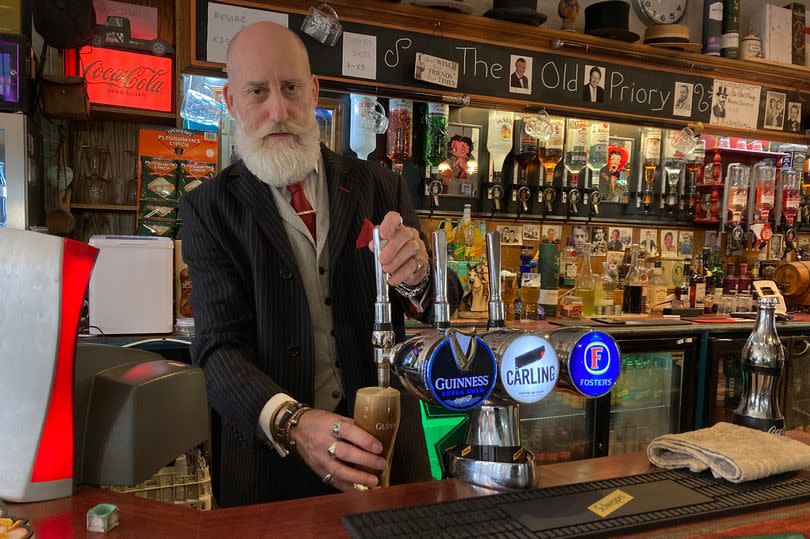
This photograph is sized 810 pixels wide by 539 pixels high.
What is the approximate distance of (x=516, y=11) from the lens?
3516mm

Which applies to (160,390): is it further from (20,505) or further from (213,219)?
(213,219)

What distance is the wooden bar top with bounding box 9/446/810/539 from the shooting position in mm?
853

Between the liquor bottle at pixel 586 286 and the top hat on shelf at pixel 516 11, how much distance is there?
1465 millimetres

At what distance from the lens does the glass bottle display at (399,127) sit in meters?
3.45

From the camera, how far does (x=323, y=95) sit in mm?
3357

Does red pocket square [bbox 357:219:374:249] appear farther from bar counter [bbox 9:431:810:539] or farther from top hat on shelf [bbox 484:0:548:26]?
top hat on shelf [bbox 484:0:548:26]

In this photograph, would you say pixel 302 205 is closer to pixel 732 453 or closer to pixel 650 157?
pixel 732 453

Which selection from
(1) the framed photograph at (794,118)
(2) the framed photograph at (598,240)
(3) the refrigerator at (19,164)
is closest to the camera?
(3) the refrigerator at (19,164)

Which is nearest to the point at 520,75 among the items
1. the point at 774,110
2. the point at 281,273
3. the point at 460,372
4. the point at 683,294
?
the point at 683,294

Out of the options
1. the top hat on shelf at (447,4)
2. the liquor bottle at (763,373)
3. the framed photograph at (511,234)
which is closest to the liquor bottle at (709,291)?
the framed photograph at (511,234)

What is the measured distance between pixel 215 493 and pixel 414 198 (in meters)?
1.93

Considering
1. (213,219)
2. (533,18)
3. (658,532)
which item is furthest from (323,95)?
(658,532)

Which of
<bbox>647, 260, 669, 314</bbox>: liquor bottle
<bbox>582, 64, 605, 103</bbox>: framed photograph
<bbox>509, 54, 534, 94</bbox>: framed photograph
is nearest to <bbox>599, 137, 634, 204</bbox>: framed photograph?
<bbox>582, 64, 605, 103</bbox>: framed photograph

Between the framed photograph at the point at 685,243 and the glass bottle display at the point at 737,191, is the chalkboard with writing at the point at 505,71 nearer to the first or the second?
the glass bottle display at the point at 737,191
